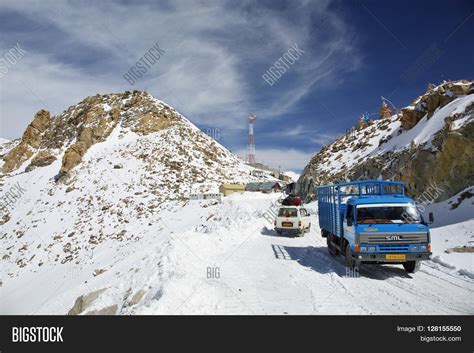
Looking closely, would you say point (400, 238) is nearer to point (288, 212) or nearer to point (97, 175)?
point (288, 212)

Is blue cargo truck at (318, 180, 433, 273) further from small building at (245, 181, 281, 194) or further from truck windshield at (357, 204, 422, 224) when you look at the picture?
small building at (245, 181, 281, 194)

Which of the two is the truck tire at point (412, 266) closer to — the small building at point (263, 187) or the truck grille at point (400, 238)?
the truck grille at point (400, 238)

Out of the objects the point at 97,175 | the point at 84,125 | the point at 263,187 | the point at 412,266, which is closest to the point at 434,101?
the point at 412,266

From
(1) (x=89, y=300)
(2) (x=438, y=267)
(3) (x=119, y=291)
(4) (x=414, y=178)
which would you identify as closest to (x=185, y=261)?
(3) (x=119, y=291)

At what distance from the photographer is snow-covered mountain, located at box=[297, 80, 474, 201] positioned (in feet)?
68.2

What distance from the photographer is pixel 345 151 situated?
159ft

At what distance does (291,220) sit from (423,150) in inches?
486

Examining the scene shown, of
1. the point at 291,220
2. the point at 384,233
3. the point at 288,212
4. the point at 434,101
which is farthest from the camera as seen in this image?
the point at 434,101

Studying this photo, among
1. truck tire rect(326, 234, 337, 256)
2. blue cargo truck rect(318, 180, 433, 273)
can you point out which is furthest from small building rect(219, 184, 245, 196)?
blue cargo truck rect(318, 180, 433, 273)

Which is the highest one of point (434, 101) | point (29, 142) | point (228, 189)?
point (29, 142)

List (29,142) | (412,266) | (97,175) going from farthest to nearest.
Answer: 1. (29,142)
2. (97,175)
3. (412,266)

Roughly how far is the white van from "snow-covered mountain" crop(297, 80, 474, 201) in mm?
8837

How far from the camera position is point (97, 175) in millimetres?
50844
